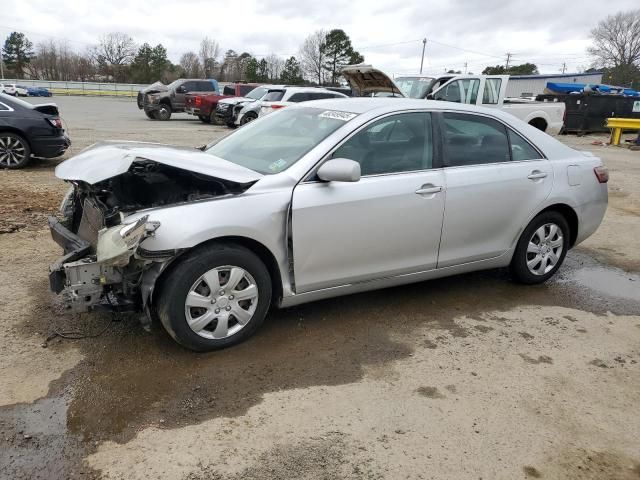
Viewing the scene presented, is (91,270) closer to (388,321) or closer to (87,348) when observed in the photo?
A: (87,348)

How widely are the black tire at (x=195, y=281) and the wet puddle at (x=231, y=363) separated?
0.12 metres

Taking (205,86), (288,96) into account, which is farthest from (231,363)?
(205,86)

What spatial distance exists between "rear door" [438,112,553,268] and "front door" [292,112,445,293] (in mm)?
158

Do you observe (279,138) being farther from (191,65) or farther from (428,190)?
(191,65)

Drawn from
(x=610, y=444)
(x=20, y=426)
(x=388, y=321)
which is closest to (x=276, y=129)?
(x=388, y=321)

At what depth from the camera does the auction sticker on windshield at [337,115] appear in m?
3.92

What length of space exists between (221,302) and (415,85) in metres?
12.4

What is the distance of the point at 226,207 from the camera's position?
328 cm

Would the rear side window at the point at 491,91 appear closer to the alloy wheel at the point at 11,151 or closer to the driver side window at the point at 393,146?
the alloy wheel at the point at 11,151

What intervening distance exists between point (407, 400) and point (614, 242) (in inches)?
191

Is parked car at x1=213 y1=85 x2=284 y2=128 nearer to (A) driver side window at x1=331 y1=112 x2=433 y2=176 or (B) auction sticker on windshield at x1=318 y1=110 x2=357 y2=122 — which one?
(B) auction sticker on windshield at x1=318 y1=110 x2=357 y2=122

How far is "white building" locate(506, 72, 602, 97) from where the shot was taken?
150 ft

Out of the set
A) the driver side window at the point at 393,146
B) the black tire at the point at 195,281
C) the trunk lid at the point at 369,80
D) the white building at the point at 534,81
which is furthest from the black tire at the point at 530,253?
the white building at the point at 534,81

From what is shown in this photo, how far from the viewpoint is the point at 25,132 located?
9.37 metres
